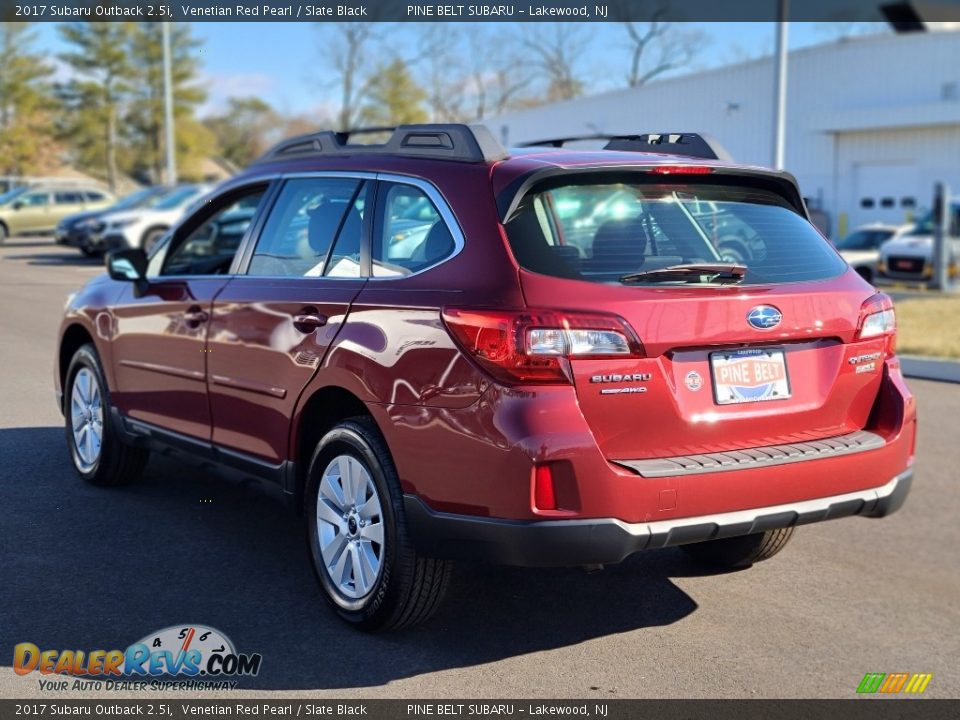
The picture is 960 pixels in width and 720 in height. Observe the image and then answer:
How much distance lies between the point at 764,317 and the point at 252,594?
7.64ft

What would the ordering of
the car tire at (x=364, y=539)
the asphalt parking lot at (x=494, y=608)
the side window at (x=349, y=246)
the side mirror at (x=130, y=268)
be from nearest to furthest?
the asphalt parking lot at (x=494, y=608) < the car tire at (x=364, y=539) < the side window at (x=349, y=246) < the side mirror at (x=130, y=268)

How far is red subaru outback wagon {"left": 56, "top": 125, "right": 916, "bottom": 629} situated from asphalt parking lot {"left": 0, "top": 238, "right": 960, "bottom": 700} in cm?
27

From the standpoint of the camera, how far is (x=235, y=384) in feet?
16.7

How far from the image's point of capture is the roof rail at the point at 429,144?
14.2 ft

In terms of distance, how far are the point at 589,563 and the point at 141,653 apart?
1630mm

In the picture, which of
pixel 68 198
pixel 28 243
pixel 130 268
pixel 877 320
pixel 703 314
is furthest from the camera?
pixel 68 198

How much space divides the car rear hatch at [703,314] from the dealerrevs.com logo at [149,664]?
5.05 ft

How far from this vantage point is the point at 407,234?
14.9 ft

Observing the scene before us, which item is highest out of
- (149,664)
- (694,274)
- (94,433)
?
Result: (694,274)

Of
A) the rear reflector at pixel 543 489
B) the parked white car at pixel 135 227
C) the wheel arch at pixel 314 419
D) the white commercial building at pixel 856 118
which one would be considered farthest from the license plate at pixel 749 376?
the white commercial building at pixel 856 118

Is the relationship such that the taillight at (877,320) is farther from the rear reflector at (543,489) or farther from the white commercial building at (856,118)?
the white commercial building at (856,118)

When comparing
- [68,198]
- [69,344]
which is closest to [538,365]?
[69,344]

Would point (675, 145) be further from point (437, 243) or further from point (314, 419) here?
point (314, 419)

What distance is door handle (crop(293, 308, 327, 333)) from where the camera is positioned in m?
4.55
